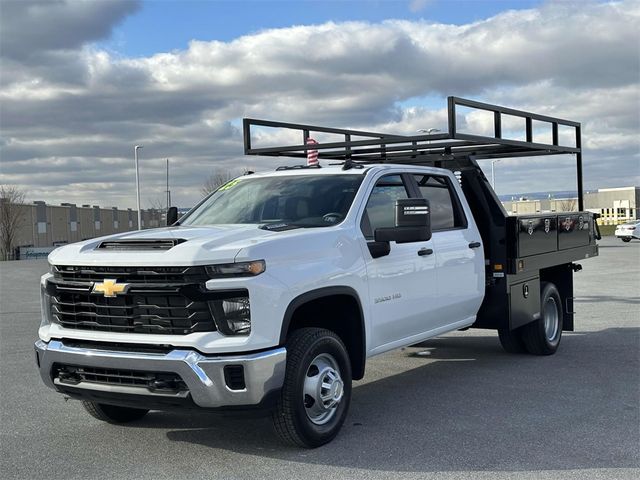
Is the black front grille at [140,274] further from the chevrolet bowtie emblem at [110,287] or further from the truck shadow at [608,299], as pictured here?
the truck shadow at [608,299]

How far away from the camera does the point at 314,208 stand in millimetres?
6090

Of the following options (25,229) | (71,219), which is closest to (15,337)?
(25,229)

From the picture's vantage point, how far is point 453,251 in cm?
696

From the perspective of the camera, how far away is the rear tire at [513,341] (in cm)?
866

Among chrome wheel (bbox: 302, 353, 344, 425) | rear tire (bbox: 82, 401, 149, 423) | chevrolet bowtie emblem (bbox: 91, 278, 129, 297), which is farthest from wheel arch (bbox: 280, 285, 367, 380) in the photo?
rear tire (bbox: 82, 401, 149, 423)

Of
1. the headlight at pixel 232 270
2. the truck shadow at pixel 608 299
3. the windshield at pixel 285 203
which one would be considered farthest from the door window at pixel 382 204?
the truck shadow at pixel 608 299

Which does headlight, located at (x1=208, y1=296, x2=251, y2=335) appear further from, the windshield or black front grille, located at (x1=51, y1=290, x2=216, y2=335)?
the windshield

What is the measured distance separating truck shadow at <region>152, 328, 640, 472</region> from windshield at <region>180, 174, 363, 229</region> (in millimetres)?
→ 1674

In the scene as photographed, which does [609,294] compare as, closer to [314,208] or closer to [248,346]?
[314,208]

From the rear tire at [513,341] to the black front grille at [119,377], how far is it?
498 centimetres

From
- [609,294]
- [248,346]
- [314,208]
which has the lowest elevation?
[609,294]

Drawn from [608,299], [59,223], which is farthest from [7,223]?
[608,299]

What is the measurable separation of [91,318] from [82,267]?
1.18ft

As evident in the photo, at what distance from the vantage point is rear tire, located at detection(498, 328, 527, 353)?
8664 millimetres
